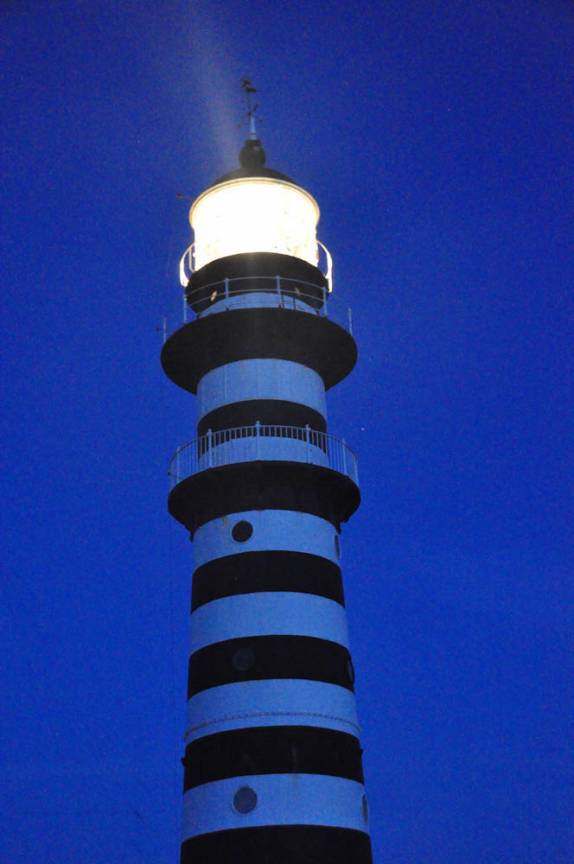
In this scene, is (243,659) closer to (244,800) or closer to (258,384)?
(244,800)

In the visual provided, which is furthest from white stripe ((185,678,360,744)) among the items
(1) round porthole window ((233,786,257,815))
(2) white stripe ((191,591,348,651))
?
(1) round porthole window ((233,786,257,815))

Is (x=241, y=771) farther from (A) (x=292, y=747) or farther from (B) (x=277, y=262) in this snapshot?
(B) (x=277, y=262)

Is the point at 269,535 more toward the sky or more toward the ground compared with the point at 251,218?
more toward the ground

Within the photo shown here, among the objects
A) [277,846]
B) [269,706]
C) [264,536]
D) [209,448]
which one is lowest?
[277,846]

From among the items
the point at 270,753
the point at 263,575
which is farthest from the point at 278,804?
the point at 263,575

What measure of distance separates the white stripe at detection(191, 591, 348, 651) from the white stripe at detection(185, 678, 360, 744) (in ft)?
3.11

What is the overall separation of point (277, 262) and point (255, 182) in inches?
77.5

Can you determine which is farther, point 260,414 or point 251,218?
point 251,218

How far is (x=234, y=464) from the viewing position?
2298 cm

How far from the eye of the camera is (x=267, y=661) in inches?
843

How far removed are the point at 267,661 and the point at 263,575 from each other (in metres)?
1.70

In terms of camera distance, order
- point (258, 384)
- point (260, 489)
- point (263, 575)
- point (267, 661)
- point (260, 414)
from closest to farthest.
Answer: point (267, 661) → point (263, 575) → point (260, 489) → point (260, 414) → point (258, 384)

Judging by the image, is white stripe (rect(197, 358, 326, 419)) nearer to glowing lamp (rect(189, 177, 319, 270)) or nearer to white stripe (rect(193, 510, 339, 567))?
white stripe (rect(193, 510, 339, 567))

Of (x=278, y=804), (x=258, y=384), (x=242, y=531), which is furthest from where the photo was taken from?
(x=258, y=384)
